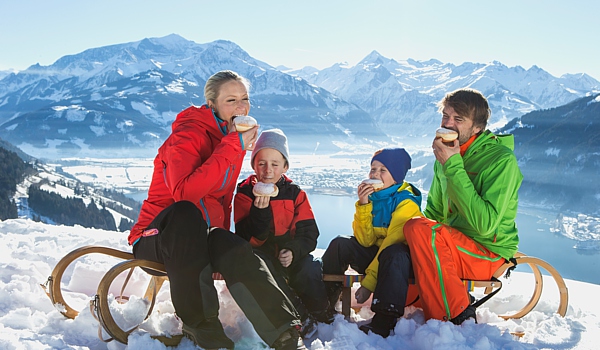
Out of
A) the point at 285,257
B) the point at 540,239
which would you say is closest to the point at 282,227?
the point at 285,257

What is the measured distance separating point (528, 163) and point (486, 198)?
551 ft

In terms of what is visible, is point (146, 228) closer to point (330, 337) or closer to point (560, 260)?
point (330, 337)

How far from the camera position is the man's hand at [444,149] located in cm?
302

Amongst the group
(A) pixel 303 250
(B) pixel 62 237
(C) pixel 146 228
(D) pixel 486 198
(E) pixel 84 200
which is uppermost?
(D) pixel 486 198

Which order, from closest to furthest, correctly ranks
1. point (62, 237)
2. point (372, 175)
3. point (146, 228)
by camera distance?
point (146, 228) < point (372, 175) < point (62, 237)

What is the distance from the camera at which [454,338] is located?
275 cm

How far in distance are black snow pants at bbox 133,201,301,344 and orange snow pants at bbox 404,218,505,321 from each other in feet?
3.05

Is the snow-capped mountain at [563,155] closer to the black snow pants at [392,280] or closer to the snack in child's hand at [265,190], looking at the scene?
the black snow pants at [392,280]

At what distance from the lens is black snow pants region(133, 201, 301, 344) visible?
8.32 feet

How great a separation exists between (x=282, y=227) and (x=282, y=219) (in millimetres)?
59

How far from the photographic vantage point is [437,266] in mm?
2986

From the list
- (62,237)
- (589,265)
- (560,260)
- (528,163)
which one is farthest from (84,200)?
(528,163)

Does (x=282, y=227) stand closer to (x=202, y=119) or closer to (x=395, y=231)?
(x=395, y=231)

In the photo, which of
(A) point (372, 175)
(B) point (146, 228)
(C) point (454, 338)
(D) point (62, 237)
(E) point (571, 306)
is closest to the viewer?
(C) point (454, 338)
